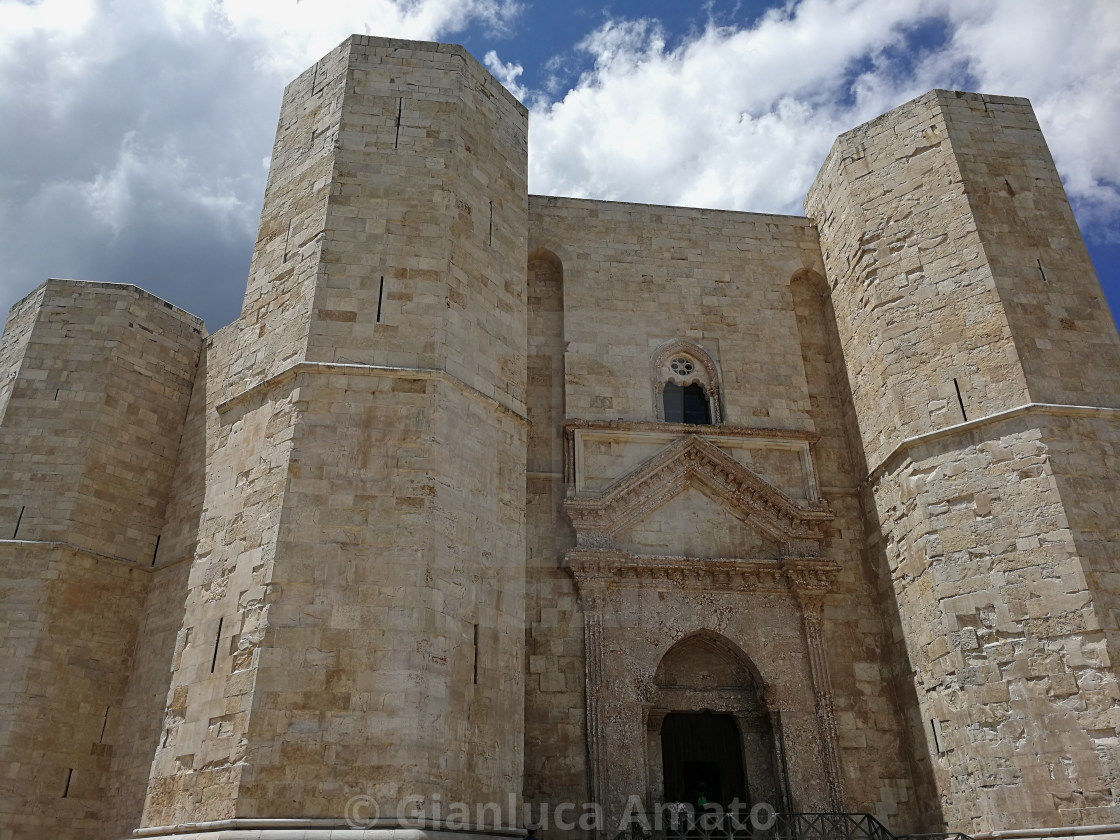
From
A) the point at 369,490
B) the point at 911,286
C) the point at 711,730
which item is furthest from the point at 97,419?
the point at 911,286

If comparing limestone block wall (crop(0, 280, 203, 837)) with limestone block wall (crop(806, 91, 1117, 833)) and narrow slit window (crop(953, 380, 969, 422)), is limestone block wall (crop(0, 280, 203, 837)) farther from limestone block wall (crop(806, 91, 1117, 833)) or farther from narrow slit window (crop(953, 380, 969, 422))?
narrow slit window (crop(953, 380, 969, 422))

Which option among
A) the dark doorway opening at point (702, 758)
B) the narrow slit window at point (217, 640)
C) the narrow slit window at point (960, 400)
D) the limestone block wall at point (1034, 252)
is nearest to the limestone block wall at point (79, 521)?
the narrow slit window at point (217, 640)

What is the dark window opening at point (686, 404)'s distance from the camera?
422 inches

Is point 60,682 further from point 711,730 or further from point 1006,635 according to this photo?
point 1006,635

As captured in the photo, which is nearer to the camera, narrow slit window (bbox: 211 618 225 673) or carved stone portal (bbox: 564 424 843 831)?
narrow slit window (bbox: 211 618 225 673)

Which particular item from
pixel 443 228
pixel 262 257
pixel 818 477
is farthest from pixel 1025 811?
pixel 262 257

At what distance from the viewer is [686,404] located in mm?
10812

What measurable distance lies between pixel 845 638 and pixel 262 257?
7612mm

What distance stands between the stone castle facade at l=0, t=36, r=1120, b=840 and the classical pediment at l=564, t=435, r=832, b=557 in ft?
0.13

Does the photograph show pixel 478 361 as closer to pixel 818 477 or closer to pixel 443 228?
pixel 443 228

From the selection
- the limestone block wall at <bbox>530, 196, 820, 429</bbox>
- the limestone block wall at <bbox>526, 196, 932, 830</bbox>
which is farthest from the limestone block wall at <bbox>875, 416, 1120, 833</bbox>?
the limestone block wall at <bbox>530, 196, 820, 429</bbox>

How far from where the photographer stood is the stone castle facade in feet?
23.3

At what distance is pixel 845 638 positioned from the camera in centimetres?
942

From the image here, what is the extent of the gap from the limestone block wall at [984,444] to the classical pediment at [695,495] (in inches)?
35.6
